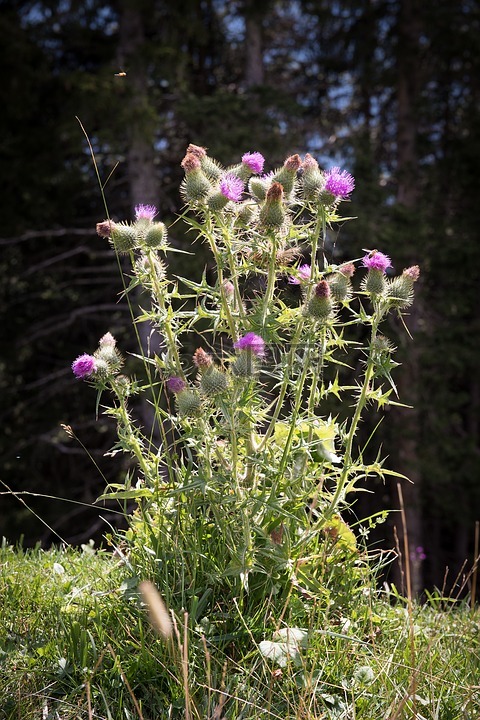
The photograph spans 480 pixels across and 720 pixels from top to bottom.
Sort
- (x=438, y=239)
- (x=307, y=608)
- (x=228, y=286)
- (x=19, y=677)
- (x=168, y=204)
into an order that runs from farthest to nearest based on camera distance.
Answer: (x=438, y=239), (x=168, y=204), (x=228, y=286), (x=307, y=608), (x=19, y=677)

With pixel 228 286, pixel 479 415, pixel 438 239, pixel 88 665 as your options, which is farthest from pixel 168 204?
pixel 88 665

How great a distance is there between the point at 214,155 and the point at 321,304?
6.75 meters

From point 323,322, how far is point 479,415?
1071 centimetres

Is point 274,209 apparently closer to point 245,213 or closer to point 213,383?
point 245,213

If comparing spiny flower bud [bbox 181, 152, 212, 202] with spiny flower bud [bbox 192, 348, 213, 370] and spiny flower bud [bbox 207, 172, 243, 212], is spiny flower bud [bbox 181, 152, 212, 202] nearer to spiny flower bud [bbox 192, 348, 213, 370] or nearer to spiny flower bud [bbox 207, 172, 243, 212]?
spiny flower bud [bbox 207, 172, 243, 212]

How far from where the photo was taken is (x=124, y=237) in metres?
2.54

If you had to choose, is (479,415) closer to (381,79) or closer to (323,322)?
(381,79)

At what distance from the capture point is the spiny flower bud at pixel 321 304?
231 centimetres

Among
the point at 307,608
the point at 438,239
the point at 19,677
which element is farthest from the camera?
the point at 438,239

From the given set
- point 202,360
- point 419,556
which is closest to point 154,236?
point 202,360

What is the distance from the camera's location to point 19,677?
225 centimetres

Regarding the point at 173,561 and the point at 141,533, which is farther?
the point at 141,533

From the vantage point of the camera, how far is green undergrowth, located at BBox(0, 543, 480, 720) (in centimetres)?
214

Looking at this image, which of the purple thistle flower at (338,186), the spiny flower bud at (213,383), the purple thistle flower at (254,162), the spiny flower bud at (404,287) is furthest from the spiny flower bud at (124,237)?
the spiny flower bud at (404,287)
